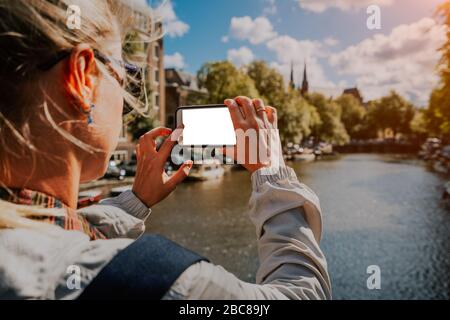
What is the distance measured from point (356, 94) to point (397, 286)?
80884 millimetres

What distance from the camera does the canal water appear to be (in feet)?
34.0

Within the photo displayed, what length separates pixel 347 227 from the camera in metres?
16.2

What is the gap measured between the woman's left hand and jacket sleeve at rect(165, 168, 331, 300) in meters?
0.30

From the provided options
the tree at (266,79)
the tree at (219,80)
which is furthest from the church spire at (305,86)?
the tree at (219,80)

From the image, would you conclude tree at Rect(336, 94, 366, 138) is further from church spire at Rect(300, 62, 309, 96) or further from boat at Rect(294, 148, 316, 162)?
boat at Rect(294, 148, 316, 162)

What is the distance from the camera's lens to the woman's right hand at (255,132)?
0.84 m

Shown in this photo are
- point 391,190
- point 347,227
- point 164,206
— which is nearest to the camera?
point 347,227

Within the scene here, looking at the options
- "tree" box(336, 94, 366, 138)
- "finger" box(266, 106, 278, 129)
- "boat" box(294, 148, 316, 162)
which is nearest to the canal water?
"finger" box(266, 106, 278, 129)

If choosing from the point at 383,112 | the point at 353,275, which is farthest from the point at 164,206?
the point at 383,112

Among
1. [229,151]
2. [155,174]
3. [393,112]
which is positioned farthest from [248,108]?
[393,112]

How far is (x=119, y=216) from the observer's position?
3.05 feet

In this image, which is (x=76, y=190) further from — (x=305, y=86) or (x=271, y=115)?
(x=305, y=86)

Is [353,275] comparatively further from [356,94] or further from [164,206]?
[356,94]

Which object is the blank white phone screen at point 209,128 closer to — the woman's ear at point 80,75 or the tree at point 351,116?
the woman's ear at point 80,75
